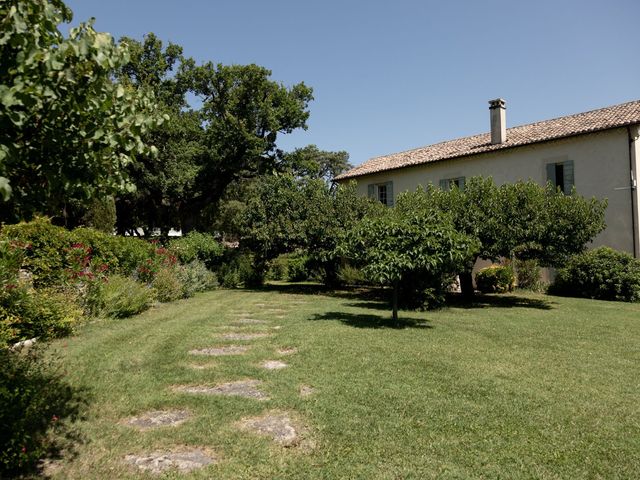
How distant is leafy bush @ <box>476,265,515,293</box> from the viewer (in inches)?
727

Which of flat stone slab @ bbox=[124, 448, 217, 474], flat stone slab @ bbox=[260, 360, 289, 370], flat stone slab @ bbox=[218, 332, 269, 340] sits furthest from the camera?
flat stone slab @ bbox=[218, 332, 269, 340]

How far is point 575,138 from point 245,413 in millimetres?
18450

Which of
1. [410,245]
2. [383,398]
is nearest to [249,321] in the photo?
[410,245]

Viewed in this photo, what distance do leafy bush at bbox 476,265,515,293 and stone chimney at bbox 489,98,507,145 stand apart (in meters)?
6.31

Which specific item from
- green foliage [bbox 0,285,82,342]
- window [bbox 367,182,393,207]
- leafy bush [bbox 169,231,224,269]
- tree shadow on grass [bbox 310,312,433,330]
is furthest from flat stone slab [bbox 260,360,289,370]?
window [bbox 367,182,393,207]

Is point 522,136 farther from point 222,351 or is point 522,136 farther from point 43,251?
point 43,251

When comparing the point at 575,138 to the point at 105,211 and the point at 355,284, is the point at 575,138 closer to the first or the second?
the point at 355,284

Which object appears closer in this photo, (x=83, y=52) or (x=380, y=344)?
(x=83, y=52)

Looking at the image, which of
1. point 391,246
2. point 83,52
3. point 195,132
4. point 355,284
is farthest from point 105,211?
point 83,52

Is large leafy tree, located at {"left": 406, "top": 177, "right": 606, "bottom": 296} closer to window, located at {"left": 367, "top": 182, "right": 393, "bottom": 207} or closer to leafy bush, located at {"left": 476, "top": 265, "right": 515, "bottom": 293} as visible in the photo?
leafy bush, located at {"left": 476, "top": 265, "right": 515, "bottom": 293}

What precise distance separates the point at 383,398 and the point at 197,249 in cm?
1453

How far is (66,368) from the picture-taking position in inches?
218

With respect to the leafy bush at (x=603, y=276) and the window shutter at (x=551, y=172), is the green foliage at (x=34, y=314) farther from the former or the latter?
the window shutter at (x=551, y=172)

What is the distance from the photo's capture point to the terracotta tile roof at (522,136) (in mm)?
17609
